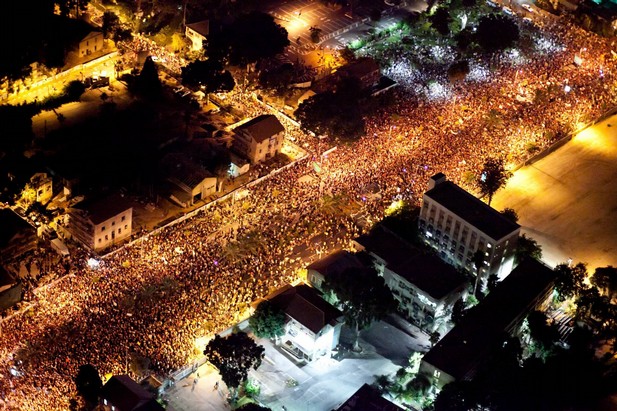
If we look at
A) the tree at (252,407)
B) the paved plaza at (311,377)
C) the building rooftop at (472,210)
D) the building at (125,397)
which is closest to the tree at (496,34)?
the building rooftop at (472,210)

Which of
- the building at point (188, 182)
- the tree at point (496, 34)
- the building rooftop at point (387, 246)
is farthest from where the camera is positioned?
the tree at point (496, 34)

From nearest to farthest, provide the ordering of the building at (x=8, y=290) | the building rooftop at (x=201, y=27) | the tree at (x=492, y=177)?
1. the building at (x=8, y=290)
2. the tree at (x=492, y=177)
3. the building rooftop at (x=201, y=27)

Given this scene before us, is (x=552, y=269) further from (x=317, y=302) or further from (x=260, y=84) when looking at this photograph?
(x=260, y=84)

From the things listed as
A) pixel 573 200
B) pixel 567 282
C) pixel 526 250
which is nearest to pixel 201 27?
pixel 573 200

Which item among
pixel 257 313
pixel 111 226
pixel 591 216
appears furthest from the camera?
pixel 591 216

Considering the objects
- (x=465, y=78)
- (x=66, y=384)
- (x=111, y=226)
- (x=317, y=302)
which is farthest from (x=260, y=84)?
(x=66, y=384)

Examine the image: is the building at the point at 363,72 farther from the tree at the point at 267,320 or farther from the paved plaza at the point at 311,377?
the tree at the point at 267,320
